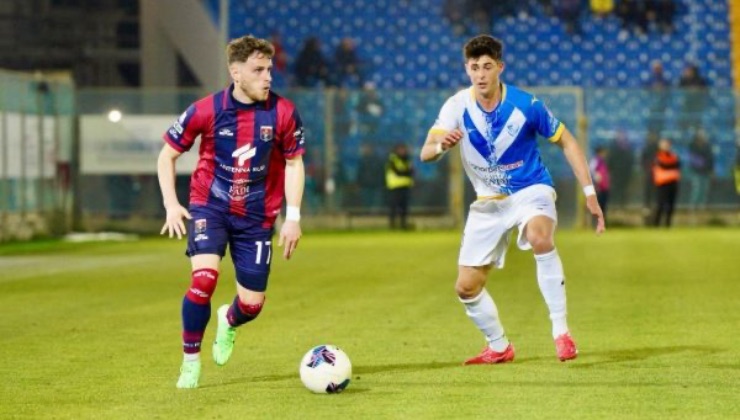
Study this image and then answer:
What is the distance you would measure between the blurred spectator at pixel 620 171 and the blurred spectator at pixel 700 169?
1272mm

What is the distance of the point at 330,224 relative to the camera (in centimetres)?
3369

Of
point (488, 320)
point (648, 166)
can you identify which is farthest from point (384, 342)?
point (648, 166)

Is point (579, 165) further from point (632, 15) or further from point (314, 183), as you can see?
point (632, 15)

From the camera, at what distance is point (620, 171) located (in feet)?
113

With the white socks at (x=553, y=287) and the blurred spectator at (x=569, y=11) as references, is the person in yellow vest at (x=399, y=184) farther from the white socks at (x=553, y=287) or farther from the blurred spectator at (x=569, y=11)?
the white socks at (x=553, y=287)

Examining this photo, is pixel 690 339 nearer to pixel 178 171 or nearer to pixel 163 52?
pixel 178 171

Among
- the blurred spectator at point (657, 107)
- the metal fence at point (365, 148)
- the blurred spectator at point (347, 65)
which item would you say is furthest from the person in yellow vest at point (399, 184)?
the blurred spectator at point (657, 107)

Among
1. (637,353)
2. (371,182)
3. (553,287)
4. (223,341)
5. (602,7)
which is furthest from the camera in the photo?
(602,7)

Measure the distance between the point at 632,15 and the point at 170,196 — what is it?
103 feet

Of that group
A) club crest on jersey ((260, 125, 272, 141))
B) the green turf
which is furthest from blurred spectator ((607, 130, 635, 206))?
club crest on jersey ((260, 125, 272, 141))

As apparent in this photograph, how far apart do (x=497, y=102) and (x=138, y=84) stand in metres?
29.0

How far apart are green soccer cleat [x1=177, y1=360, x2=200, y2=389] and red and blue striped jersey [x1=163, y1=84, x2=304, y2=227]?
0.86m

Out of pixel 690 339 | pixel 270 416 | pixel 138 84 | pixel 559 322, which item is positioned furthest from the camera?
pixel 138 84

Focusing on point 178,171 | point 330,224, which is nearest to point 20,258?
point 178,171
